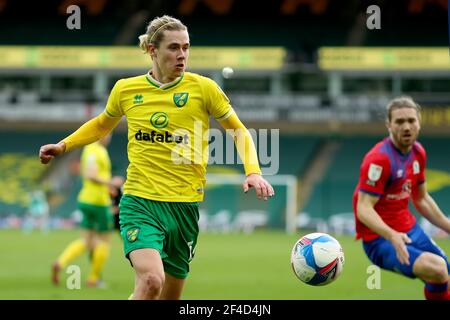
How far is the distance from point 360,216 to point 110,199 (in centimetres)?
532

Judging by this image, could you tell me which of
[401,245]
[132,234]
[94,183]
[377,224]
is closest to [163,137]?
[132,234]

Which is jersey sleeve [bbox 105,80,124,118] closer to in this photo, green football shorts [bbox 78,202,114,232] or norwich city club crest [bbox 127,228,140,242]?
norwich city club crest [bbox 127,228,140,242]

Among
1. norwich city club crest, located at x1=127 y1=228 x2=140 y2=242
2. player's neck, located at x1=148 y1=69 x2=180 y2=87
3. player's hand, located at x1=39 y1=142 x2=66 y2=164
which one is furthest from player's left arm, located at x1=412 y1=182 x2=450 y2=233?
player's hand, located at x1=39 y1=142 x2=66 y2=164

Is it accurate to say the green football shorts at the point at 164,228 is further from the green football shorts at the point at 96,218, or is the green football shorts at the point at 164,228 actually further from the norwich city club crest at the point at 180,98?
the green football shorts at the point at 96,218

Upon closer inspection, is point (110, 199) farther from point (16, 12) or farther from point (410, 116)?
point (16, 12)

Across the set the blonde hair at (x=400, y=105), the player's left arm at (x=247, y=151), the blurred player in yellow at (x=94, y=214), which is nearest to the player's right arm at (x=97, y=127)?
the player's left arm at (x=247, y=151)

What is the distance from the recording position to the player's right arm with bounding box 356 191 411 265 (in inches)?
266

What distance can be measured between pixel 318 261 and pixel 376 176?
994 mm

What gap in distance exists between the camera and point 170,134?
5.89 meters

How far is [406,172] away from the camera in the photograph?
721 cm
